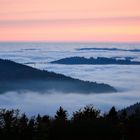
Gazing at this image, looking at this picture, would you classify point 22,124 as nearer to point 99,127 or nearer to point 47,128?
point 47,128

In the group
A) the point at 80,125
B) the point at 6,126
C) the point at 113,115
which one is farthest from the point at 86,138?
the point at 113,115

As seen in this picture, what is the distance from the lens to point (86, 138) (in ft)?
145

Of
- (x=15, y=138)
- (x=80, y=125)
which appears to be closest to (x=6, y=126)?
(x=15, y=138)

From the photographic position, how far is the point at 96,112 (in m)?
59.4

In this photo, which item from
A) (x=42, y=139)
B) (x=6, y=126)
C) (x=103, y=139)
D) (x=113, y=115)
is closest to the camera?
(x=42, y=139)

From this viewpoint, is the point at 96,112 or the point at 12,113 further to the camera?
the point at 96,112

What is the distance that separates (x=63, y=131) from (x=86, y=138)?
8.06 ft

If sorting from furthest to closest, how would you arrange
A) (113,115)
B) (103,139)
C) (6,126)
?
Result: (113,115), (6,126), (103,139)

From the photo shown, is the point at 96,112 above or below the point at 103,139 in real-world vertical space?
above

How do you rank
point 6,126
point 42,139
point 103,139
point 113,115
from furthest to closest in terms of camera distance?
point 113,115 → point 6,126 → point 103,139 → point 42,139

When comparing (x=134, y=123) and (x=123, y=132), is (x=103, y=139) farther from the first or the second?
(x=134, y=123)

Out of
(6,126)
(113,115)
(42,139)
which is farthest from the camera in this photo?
(113,115)

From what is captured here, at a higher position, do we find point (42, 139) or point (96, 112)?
point (96, 112)

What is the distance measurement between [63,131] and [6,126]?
6866 mm
